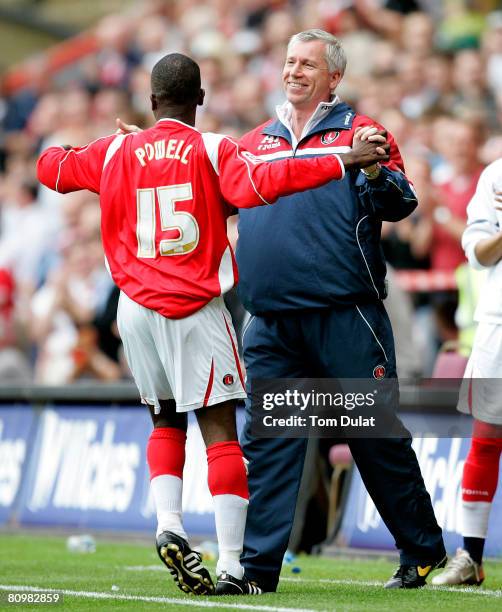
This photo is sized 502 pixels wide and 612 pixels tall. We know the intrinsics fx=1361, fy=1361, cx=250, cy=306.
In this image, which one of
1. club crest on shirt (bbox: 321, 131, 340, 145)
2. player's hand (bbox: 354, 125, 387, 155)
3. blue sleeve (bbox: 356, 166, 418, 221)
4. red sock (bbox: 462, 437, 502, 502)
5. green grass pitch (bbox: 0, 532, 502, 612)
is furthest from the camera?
red sock (bbox: 462, 437, 502, 502)

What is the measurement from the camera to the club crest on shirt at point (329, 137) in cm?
595

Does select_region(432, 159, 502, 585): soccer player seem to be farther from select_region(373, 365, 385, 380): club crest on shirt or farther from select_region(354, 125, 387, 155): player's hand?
select_region(354, 125, 387, 155): player's hand

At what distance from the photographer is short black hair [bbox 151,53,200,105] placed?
585 cm

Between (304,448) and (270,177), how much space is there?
1.29 m

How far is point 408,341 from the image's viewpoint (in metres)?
9.63

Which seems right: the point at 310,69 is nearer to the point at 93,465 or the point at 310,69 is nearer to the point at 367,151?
the point at 367,151

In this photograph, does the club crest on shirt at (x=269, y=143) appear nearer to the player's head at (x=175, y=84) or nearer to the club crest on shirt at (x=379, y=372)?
the player's head at (x=175, y=84)

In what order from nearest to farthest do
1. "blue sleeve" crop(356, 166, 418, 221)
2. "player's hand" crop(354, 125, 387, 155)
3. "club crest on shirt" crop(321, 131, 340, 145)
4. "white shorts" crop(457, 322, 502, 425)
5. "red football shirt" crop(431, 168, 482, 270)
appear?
"player's hand" crop(354, 125, 387, 155) < "blue sleeve" crop(356, 166, 418, 221) < "club crest on shirt" crop(321, 131, 340, 145) < "white shorts" crop(457, 322, 502, 425) < "red football shirt" crop(431, 168, 482, 270)

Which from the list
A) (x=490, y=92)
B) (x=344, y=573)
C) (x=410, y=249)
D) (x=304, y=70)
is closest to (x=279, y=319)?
(x=304, y=70)

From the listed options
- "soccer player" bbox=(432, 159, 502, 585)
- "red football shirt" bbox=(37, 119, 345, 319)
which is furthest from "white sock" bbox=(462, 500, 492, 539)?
"red football shirt" bbox=(37, 119, 345, 319)

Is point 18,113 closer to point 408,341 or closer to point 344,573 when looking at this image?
point 408,341

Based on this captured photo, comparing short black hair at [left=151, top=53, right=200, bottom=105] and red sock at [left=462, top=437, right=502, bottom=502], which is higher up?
short black hair at [left=151, top=53, right=200, bottom=105]

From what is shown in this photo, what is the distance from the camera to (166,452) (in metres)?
5.91

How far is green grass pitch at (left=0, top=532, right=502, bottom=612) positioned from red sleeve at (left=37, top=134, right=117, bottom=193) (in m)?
1.80
